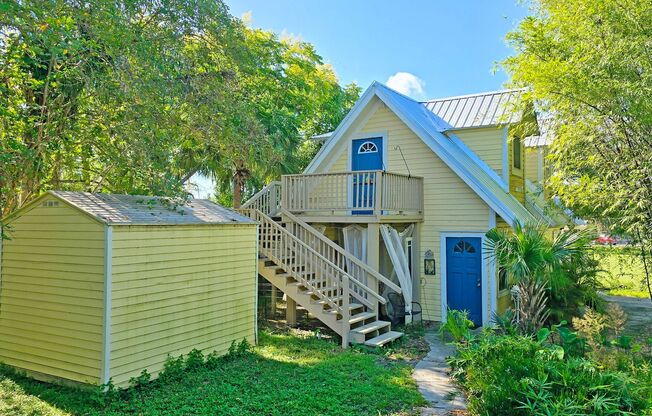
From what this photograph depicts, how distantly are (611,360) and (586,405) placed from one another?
149 centimetres

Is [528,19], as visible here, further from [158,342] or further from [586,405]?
[158,342]

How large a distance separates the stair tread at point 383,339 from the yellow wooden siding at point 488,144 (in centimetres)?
528

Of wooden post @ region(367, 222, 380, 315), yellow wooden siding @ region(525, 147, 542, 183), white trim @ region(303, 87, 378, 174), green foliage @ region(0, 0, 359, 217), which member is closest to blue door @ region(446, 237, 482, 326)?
wooden post @ region(367, 222, 380, 315)

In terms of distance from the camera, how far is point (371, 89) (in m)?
11.5

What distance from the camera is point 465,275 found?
10.4 m

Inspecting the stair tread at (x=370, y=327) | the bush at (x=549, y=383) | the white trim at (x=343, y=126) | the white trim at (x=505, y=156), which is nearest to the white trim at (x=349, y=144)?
the white trim at (x=343, y=126)

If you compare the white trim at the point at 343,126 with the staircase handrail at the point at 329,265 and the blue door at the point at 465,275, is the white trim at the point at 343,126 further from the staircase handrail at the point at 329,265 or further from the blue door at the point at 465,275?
the blue door at the point at 465,275

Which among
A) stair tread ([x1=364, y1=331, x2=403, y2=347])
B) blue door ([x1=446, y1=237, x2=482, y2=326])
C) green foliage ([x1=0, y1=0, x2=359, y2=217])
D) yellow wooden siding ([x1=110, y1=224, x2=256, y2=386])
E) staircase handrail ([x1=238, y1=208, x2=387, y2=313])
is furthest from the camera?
blue door ([x1=446, y1=237, x2=482, y2=326])

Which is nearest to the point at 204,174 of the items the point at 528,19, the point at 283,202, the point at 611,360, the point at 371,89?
the point at 283,202

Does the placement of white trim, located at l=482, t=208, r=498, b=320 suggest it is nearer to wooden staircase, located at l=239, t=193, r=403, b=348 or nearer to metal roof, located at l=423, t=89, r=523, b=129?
wooden staircase, located at l=239, t=193, r=403, b=348

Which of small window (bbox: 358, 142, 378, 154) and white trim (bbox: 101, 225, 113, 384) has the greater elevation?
small window (bbox: 358, 142, 378, 154)

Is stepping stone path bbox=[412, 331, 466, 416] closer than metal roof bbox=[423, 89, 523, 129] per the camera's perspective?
Yes

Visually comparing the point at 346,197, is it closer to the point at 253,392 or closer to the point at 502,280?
the point at 502,280

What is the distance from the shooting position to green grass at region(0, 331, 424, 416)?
5.44 metres
